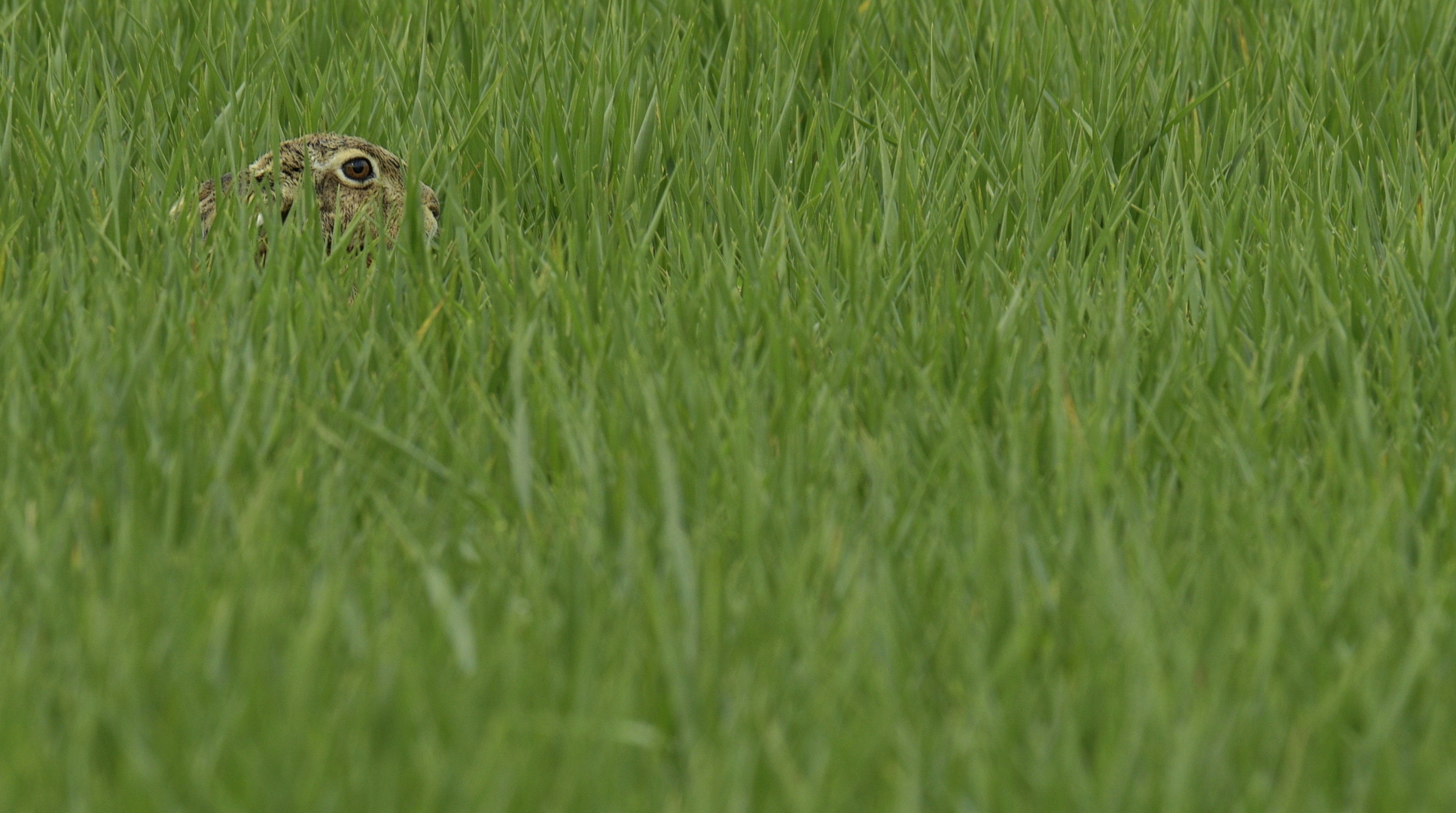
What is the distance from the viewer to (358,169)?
3.49 m

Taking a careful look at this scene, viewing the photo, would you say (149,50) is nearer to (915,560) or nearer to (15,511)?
(15,511)

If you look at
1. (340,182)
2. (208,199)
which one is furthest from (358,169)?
(208,199)

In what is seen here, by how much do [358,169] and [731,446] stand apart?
1.42m

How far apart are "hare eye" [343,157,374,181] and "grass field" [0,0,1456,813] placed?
0.15 metres

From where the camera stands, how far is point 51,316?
8.94ft

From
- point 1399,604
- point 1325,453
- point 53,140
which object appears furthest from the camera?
point 53,140

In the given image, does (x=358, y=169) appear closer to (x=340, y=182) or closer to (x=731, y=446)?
(x=340, y=182)

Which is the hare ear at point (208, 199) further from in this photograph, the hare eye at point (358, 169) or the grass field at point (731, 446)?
the hare eye at point (358, 169)

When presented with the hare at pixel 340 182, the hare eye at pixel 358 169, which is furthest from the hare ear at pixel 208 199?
the hare eye at pixel 358 169

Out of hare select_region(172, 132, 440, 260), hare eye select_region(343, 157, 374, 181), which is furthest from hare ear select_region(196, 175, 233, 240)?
hare eye select_region(343, 157, 374, 181)

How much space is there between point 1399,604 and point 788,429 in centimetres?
80

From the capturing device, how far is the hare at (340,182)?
339 cm

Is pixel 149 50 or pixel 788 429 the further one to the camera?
pixel 149 50

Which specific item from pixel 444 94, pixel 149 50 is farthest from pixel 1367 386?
pixel 149 50
